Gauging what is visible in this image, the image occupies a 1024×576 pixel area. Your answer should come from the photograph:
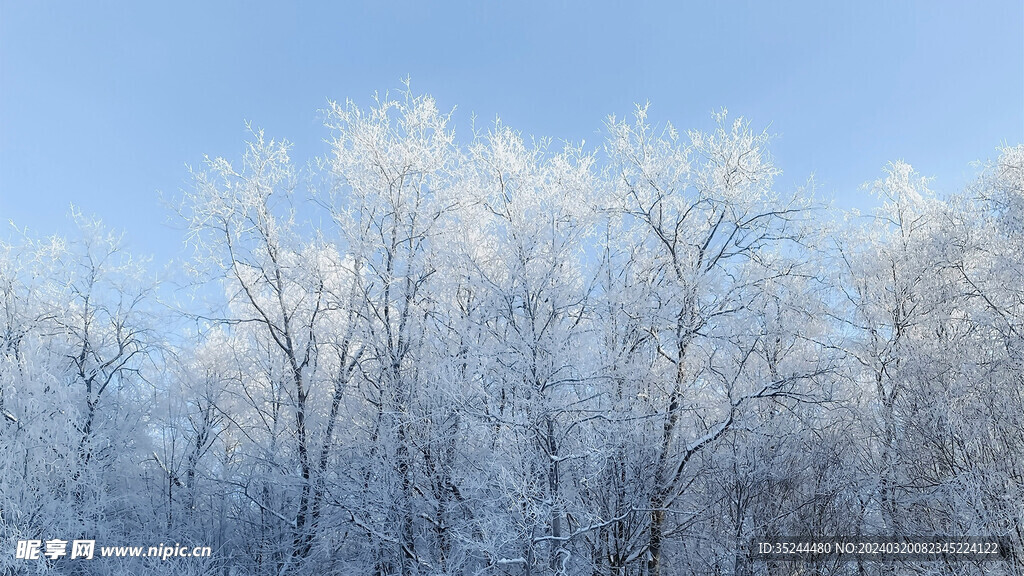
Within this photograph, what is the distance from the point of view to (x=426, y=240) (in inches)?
552

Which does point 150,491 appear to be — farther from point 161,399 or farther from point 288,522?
point 288,522

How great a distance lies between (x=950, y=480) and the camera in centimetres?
1016

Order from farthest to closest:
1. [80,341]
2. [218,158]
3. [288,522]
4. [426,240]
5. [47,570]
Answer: [80,341]
[218,158]
[426,240]
[288,522]
[47,570]

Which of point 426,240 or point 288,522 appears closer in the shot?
point 288,522

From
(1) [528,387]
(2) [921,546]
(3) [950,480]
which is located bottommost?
(2) [921,546]

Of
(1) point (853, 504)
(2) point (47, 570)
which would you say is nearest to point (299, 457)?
(2) point (47, 570)

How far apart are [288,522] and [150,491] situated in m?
4.81

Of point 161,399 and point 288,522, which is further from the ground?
point 161,399

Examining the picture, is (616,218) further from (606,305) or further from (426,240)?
(426,240)

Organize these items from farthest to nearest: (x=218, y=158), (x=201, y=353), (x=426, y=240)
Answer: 1. (x=201, y=353)
2. (x=218, y=158)
3. (x=426, y=240)

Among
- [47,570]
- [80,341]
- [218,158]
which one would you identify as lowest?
[47,570]

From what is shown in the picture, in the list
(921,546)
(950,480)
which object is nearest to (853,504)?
(921,546)

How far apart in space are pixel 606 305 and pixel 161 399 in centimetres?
1145

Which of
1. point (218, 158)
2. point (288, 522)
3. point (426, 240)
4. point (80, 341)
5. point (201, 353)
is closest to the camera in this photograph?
point (288, 522)
